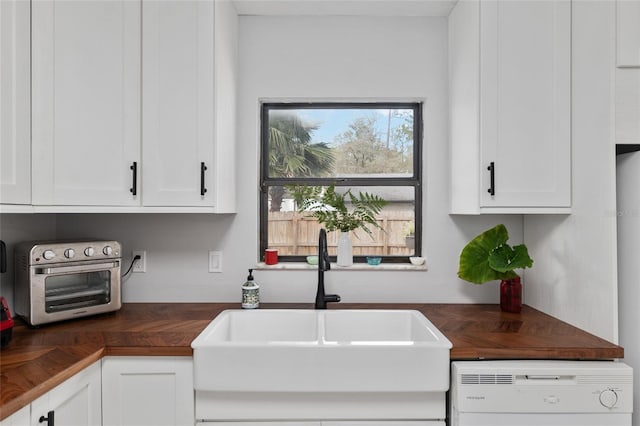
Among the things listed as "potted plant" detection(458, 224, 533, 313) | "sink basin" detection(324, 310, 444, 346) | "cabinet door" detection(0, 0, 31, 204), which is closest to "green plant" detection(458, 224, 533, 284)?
"potted plant" detection(458, 224, 533, 313)

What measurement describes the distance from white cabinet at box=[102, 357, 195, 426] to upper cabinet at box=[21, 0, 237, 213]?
0.66 m

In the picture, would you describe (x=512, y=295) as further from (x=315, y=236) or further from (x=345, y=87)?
(x=345, y=87)

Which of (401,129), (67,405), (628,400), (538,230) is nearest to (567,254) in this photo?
(538,230)

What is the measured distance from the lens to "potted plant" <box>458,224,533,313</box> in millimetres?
1898

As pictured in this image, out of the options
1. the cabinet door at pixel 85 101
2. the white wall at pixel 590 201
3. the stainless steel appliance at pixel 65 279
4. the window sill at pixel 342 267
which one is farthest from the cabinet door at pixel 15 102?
the white wall at pixel 590 201

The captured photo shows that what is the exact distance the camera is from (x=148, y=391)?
5.02 feet

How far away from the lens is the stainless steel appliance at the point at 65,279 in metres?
1.67

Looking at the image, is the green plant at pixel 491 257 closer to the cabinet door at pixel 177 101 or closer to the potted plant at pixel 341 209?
the potted plant at pixel 341 209

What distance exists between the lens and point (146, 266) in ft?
7.14

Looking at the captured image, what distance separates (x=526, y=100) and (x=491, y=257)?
0.73m

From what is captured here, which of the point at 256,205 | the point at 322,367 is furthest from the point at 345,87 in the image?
the point at 322,367

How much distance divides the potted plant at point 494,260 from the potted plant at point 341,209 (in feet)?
1.74

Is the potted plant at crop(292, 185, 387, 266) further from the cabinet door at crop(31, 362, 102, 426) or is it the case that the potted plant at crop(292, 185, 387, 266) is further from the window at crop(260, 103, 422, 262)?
the cabinet door at crop(31, 362, 102, 426)

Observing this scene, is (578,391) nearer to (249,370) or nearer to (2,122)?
(249,370)
